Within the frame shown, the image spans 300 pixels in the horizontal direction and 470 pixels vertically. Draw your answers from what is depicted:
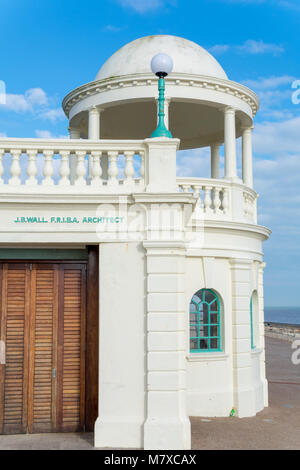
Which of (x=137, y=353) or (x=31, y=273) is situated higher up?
(x=31, y=273)

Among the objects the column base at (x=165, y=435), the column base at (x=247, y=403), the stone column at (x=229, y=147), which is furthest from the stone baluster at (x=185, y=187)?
the column base at (x=165, y=435)

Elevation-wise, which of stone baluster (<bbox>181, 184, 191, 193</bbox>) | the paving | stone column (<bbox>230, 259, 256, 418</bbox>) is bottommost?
the paving

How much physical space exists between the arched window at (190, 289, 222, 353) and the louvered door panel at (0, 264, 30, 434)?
4.85 m

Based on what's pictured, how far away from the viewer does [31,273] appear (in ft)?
34.8

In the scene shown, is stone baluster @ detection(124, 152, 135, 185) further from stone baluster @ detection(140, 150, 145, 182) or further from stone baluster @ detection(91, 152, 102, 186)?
stone baluster @ detection(91, 152, 102, 186)

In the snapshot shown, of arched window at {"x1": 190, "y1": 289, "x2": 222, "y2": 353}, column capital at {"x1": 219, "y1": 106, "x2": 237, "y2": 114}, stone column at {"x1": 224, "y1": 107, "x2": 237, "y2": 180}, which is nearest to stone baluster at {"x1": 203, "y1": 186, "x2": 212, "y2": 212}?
stone column at {"x1": 224, "y1": 107, "x2": 237, "y2": 180}

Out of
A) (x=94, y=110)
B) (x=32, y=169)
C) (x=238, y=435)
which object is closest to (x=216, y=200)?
(x=94, y=110)

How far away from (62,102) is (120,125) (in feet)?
8.53

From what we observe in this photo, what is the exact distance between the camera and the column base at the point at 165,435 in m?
9.21

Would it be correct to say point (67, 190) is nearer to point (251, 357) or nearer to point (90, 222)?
point (90, 222)

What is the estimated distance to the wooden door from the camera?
10188 mm

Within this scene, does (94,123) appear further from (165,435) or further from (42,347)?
(165,435)
